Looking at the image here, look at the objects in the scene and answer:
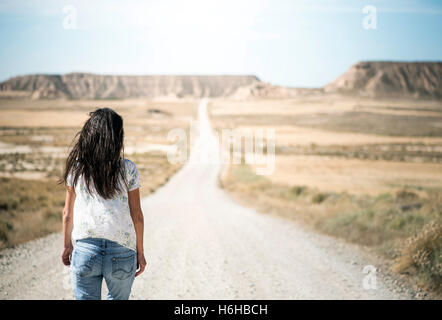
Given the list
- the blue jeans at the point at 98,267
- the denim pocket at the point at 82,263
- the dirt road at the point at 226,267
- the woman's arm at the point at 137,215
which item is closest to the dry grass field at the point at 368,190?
the dirt road at the point at 226,267

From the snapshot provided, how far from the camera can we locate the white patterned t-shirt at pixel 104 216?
2.13m

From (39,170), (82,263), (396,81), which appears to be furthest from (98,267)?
(396,81)

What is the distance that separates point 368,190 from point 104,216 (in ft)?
76.8

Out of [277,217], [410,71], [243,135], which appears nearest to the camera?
[277,217]

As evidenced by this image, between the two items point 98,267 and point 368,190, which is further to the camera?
point 368,190

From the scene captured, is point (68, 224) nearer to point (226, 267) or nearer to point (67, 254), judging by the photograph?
point (67, 254)

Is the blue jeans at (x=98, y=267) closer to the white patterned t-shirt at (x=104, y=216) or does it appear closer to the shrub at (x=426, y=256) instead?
the white patterned t-shirt at (x=104, y=216)

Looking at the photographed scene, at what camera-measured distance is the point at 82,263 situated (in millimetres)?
2100

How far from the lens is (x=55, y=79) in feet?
603

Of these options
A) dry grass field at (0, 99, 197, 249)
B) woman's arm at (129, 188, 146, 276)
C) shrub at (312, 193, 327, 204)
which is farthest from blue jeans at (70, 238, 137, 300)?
shrub at (312, 193, 327, 204)

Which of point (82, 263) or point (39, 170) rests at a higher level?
point (39, 170)

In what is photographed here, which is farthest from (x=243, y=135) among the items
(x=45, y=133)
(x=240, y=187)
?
(x=240, y=187)
